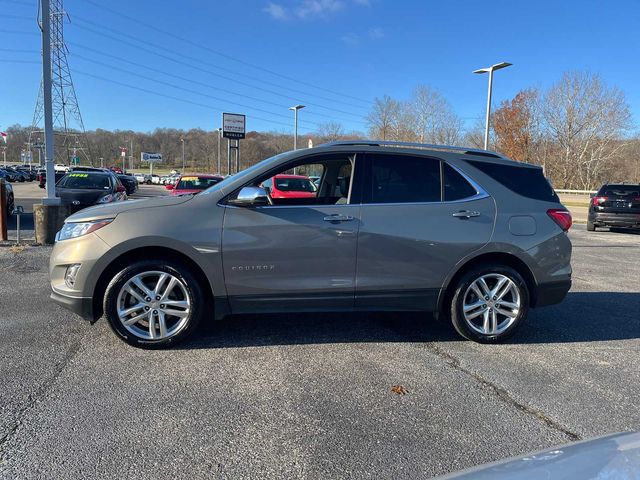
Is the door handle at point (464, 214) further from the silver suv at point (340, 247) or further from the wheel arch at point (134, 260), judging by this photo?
the wheel arch at point (134, 260)

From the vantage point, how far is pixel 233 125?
3412 cm

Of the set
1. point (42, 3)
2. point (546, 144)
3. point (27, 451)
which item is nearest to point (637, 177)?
point (546, 144)

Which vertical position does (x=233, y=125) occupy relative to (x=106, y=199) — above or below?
above

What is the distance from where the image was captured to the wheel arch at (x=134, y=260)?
13.2ft

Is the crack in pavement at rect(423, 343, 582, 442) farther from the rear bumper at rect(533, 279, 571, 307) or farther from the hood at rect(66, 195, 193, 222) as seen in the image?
the hood at rect(66, 195, 193, 222)

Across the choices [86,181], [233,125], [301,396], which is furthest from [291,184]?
[233,125]

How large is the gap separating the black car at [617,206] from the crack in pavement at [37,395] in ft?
54.9

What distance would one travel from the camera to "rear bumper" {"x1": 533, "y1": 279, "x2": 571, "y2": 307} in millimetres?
4555

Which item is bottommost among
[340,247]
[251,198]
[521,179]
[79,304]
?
[79,304]

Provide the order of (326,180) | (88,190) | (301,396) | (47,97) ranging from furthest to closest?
(88,190) → (47,97) → (326,180) → (301,396)

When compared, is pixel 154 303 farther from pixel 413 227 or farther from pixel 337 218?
pixel 413 227

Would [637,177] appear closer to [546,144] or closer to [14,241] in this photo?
[546,144]

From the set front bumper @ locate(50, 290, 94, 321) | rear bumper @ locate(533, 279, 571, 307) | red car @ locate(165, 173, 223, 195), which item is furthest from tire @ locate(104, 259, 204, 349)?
red car @ locate(165, 173, 223, 195)

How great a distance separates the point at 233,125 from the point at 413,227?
3180 centimetres
